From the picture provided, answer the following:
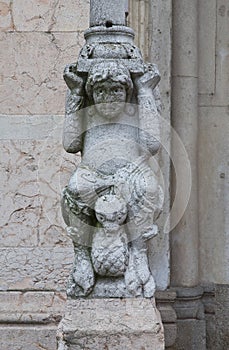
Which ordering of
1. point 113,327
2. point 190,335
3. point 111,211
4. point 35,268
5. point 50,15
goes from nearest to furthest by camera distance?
point 113,327 < point 111,211 < point 35,268 < point 50,15 < point 190,335

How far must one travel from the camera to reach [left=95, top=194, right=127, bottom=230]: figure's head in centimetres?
514

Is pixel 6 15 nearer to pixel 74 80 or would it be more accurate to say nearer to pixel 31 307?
pixel 74 80

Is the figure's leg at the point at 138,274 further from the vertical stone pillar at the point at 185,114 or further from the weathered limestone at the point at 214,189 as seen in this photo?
the weathered limestone at the point at 214,189

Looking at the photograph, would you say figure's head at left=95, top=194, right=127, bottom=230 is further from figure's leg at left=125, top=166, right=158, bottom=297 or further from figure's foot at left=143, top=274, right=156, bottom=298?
figure's foot at left=143, top=274, right=156, bottom=298

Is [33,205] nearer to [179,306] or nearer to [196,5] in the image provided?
[179,306]

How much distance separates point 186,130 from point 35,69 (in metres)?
1.07

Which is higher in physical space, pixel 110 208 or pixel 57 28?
pixel 57 28

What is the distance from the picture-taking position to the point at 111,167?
5.30m

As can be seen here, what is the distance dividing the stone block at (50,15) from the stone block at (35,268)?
1.36m

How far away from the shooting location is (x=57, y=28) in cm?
656

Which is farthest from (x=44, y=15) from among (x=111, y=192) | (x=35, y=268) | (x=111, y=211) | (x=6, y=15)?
(x=111, y=211)

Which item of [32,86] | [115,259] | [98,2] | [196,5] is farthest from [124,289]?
[196,5]

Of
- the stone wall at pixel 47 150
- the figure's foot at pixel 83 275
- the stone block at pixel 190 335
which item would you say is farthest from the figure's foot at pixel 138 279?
the stone block at pixel 190 335

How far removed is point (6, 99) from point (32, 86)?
0.18m
